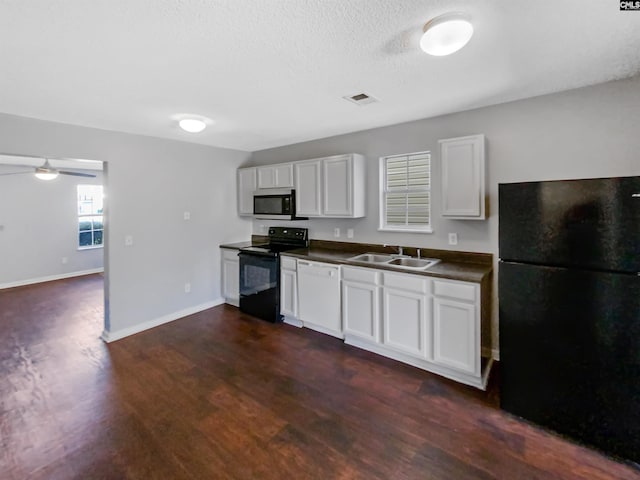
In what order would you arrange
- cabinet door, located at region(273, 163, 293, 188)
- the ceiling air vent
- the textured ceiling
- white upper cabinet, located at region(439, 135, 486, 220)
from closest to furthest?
the textured ceiling < the ceiling air vent < white upper cabinet, located at region(439, 135, 486, 220) < cabinet door, located at region(273, 163, 293, 188)

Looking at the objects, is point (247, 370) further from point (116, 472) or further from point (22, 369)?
point (22, 369)

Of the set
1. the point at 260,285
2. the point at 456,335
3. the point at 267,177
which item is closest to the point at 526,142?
the point at 456,335

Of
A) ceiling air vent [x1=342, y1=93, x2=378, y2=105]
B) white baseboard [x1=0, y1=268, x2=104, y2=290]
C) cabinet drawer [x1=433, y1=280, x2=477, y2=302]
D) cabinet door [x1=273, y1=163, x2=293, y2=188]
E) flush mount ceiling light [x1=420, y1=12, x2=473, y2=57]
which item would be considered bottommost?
white baseboard [x1=0, y1=268, x2=104, y2=290]

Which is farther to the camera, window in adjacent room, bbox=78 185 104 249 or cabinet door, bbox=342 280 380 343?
window in adjacent room, bbox=78 185 104 249

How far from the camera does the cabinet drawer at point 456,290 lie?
251 cm

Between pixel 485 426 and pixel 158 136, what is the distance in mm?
4503

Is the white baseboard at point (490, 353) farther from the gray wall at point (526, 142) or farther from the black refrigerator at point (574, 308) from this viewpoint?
the black refrigerator at point (574, 308)

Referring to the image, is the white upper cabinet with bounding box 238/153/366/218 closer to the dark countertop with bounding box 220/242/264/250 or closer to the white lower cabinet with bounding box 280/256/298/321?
the white lower cabinet with bounding box 280/256/298/321

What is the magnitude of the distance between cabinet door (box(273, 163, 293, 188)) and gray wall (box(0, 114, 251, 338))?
0.96m

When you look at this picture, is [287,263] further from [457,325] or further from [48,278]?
[48,278]

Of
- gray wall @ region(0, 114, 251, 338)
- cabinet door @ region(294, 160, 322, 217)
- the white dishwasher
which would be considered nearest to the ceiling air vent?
cabinet door @ region(294, 160, 322, 217)

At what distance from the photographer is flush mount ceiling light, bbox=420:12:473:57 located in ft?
4.95

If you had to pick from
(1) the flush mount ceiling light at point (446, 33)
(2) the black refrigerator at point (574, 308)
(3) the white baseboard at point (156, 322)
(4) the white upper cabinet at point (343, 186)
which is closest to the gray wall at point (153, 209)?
(3) the white baseboard at point (156, 322)

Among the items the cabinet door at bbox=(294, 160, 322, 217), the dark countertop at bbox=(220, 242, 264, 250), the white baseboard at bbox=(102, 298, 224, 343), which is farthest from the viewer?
the dark countertop at bbox=(220, 242, 264, 250)
